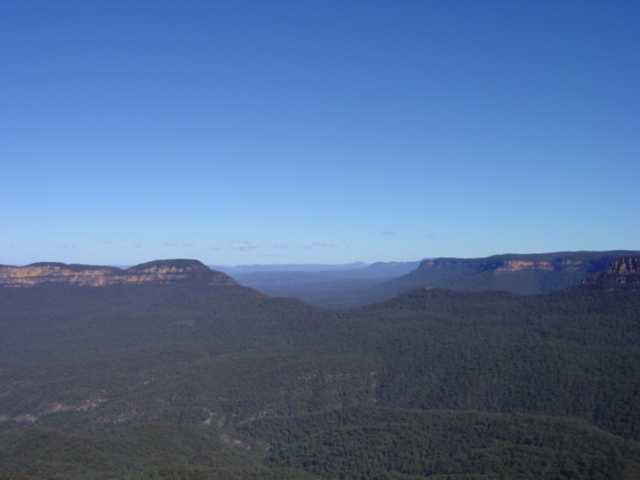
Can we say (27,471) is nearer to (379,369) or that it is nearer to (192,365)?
(192,365)

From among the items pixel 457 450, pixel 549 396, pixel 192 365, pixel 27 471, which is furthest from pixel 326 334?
pixel 27 471

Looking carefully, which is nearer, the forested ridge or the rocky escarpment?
the forested ridge

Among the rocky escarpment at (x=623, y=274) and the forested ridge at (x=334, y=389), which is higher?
the rocky escarpment at (x=623, y=274)

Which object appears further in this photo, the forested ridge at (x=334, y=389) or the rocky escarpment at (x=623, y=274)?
the rocky escarpment at (x=623, y=274)

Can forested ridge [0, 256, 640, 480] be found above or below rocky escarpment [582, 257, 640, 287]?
below
